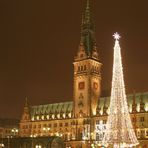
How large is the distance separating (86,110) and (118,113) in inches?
2697

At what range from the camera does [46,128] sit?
6619 inches

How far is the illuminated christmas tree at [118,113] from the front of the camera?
80.1 meters

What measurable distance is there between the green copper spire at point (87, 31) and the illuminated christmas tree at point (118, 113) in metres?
74.7

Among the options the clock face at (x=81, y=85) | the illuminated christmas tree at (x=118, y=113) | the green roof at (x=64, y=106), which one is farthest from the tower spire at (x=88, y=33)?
the illuminated christmas tree at (x=118, y=113)

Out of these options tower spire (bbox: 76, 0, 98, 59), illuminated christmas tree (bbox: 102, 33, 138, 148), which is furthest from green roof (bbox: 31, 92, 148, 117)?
illuminated christmas tree (bbox: 102, 33, 138, 148)

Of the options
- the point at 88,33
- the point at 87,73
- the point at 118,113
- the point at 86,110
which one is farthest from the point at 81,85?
the point at 118,113

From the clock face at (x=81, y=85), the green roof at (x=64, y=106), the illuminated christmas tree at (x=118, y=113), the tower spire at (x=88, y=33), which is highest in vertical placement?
the tower spire at (x=88, y=33)

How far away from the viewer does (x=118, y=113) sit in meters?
83.4

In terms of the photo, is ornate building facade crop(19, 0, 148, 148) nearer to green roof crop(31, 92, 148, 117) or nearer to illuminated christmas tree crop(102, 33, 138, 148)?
green roof crop(31, 92, 148, 117)

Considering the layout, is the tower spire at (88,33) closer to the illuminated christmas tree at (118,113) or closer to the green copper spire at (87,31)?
the green copper spire at (87,31)

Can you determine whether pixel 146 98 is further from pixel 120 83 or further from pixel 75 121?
pixel 120 83

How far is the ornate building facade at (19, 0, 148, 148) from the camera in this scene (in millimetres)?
142875

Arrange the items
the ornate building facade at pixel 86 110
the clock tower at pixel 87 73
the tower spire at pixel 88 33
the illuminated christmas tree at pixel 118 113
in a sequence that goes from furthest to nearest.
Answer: the tower spire at pixel 88 33 < the clock tower at pixel 87 73 < the ornate building facade at pixel 86 110 < the illuminated christmas tree at pixel 118 113

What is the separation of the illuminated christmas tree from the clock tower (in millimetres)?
63270
